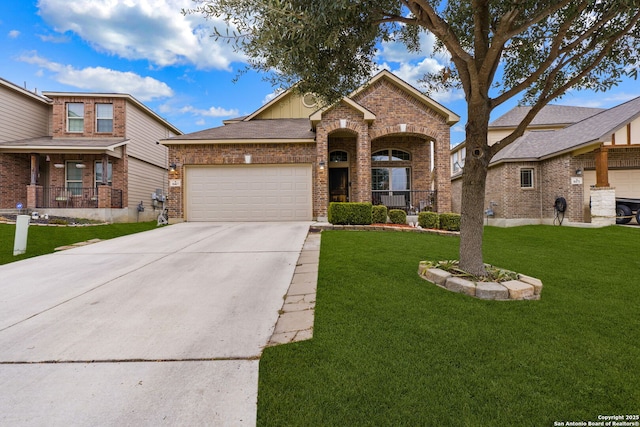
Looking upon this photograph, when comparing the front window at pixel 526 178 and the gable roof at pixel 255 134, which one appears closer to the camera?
the gable roof at pixel 255 134

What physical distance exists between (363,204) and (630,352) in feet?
25.0

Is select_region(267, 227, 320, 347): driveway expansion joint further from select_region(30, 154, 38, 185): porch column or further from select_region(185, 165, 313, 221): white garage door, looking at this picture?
select_region(30, 154, 38, 185): porch column

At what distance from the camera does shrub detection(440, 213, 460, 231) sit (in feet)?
31.8

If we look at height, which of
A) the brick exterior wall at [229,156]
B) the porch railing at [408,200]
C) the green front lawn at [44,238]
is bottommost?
the green front lawn at [44,238]

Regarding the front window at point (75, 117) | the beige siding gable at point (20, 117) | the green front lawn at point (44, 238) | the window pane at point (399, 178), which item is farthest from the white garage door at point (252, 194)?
the beige siding gable at point (20, 117)

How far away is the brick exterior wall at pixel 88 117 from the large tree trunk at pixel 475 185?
54.4ft

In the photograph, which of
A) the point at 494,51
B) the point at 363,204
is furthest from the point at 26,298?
the point at 363,204

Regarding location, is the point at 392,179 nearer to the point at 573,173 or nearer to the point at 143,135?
the point at 573,173

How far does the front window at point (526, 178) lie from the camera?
42.4ft

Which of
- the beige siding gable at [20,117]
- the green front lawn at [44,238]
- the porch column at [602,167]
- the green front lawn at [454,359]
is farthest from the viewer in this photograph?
the beige siding gable at [20,117]

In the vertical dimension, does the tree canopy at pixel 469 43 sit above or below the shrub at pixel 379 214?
above

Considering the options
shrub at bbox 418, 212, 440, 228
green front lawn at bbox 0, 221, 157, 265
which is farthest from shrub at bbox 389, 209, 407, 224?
green front lawn at bbox 0, 221, 157, 265

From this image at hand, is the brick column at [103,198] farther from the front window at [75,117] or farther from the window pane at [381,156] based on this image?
the window pane at [381,156]

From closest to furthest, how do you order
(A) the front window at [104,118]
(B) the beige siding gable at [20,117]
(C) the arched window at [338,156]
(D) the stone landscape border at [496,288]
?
(D) the stone landscape border at [496,288] < (C) the arched window at [338,156] < (B) the beige siding gable at [20,117] < (A) the front window at [104,118]
